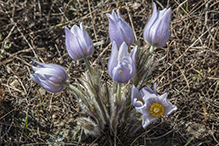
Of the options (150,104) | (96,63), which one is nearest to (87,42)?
(150,104)

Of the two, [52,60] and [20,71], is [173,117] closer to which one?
[52,60]

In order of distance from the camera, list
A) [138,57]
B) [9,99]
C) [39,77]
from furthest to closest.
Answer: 1. [9,99]
2. [138,57]
3. [39,77]

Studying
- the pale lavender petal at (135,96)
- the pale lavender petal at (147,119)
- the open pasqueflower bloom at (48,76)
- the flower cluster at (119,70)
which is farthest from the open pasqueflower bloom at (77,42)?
the pale lavender petal at (147,119)

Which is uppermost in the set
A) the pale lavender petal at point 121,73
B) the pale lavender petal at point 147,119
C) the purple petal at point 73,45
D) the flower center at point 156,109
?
the purple petal at point 73,45

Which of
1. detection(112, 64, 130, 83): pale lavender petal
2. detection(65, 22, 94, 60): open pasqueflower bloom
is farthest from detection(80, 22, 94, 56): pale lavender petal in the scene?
detection(112, 64, 130, 83): pale lavender petal

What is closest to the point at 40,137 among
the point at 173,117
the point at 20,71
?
the point at 20,71

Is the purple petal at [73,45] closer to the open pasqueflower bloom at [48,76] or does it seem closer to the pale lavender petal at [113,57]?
the open pasqueflower bloom at [48,76]

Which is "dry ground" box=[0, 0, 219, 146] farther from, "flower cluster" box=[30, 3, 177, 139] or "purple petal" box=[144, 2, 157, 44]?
"purple petal" box=[144, 2, 157, 44]
